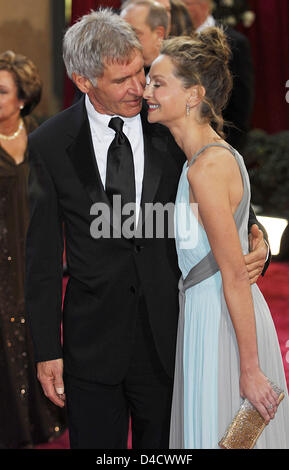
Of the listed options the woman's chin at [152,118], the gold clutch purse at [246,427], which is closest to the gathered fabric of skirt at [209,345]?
the gold clutch purse at [246,427]

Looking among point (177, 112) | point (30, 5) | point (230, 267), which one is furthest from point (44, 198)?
point (30, 5)

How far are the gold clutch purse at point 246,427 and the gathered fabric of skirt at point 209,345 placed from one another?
4 centimetres

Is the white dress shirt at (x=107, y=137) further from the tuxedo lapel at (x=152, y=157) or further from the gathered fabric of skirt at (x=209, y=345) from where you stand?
the gathered fabric of skirt at (x=209, y=345)

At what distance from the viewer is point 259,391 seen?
207cm

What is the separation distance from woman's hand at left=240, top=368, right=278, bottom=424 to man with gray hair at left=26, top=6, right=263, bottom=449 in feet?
1.05

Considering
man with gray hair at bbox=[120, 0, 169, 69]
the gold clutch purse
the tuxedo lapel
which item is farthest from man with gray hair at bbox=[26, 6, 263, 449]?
man with gray hair at bbox=[120, 0, 169, 69]

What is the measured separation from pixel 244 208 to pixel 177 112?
Answer: 1.13 ft

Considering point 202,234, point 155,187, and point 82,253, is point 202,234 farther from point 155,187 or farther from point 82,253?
point 82,253

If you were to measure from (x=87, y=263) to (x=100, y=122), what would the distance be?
0.45 meters

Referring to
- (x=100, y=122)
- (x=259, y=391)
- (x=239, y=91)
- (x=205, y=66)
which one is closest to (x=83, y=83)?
(x=100, y=122)

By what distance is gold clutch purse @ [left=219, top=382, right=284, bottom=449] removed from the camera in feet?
6.81

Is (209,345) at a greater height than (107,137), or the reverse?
(107,137)

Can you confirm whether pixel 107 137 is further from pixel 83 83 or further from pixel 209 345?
pixel 209 345

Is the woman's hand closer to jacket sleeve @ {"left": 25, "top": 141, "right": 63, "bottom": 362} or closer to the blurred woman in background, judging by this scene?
jacket sleeve @ {"left": 25, "top": 141, "right": 63, "bottom": 362}
